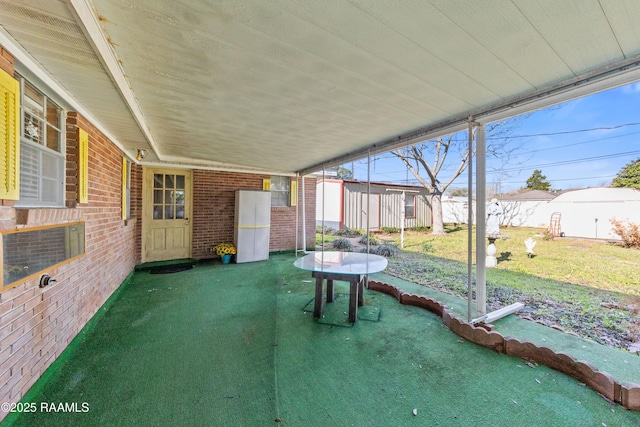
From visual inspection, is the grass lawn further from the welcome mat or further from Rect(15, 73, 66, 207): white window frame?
Rect(15, 73, 66, 207): white window frame

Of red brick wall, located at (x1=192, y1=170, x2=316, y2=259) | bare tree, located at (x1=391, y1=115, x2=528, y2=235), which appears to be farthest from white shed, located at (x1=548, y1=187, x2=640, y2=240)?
red brick wall, located at (x1=192, y1=170, x2=316, y2=259)

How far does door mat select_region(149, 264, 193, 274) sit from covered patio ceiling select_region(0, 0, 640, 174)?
3.24 meters

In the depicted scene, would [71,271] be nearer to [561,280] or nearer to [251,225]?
[251,225]

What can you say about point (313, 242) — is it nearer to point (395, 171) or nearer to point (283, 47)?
point (283, 47)

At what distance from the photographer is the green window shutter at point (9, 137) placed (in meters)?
1.39

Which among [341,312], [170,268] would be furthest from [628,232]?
[170,268]

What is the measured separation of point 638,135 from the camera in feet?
12.1

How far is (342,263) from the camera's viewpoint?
3.30 m

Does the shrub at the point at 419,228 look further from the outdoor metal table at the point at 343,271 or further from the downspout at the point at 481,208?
the downspout at the point at 481,208

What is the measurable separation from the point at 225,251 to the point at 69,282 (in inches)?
141

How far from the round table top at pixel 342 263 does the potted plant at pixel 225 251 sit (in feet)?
9.49

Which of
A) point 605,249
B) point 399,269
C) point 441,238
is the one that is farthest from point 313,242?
point 605,249

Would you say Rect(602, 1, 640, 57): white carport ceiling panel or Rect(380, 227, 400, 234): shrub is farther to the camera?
Rect(380, 227, 400, 234): shrub

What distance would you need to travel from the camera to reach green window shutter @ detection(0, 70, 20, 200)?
139cm
